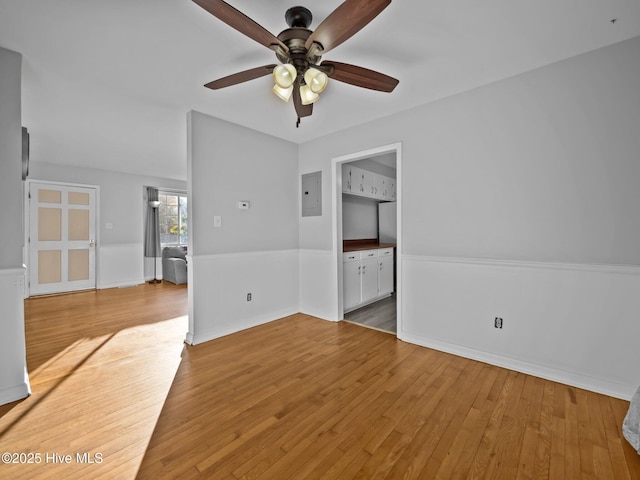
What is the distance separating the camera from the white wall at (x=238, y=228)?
314 cm

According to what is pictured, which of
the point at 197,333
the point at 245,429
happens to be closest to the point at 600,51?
the point at 245,429

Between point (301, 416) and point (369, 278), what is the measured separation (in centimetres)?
278

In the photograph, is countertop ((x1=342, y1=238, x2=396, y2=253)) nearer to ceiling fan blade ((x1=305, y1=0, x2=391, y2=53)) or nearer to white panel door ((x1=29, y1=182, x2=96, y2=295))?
ceiling fan blade ((x1=305, y1=0, x2=391, y2=53))

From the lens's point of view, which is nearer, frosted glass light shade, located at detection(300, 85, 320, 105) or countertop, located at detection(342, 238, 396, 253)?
frosted glass light shade, located at detection(300, 85, 320, 105)

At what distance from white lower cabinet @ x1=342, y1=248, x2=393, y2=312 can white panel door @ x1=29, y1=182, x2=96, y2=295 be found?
553 cm

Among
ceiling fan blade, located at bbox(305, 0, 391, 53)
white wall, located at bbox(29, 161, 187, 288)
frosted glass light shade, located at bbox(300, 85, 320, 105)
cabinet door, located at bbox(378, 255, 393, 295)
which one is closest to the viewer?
ceiling fan blade, located at bbox(305, 0, 391, 53)

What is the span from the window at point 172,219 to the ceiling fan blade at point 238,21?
7184 mm

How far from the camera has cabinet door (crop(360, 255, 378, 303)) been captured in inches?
170

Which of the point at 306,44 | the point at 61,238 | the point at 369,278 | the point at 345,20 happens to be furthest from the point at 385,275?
the point at 61,238

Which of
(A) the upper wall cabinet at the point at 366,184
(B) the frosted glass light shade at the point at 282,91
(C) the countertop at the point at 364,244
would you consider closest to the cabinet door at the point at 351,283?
(C) the countertop at the point at 364,244

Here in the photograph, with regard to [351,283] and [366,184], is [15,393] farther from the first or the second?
[366,184]

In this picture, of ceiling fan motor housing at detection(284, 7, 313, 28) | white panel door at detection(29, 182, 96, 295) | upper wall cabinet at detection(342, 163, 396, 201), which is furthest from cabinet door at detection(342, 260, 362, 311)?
white panel door at detection(29, 182, 96, 295)

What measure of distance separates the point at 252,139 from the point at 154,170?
3781 millimetres

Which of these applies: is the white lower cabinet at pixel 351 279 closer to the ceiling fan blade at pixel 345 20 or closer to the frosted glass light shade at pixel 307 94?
the frosted glass light shade at pixel 307 94
